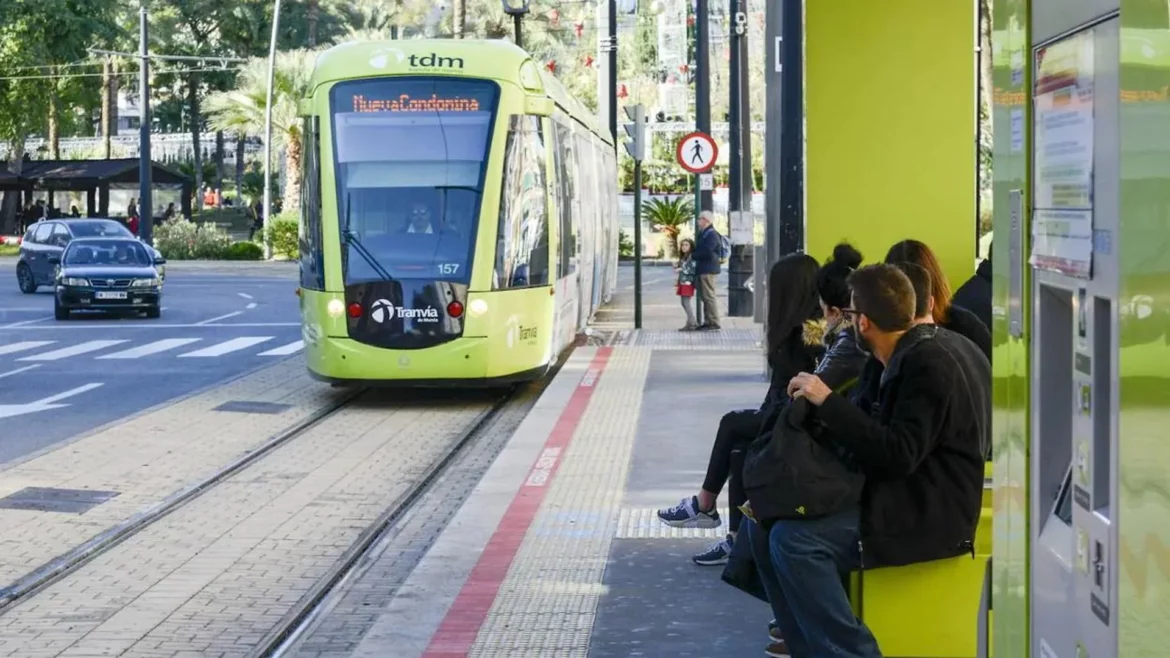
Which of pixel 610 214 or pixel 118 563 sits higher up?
pixel 610 214

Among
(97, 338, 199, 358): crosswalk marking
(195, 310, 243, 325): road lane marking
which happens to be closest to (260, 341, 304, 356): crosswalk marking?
(97, 338, 199, 358): crosswalk marking

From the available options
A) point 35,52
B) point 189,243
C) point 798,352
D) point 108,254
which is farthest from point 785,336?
point 35,52

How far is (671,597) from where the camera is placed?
774 cm

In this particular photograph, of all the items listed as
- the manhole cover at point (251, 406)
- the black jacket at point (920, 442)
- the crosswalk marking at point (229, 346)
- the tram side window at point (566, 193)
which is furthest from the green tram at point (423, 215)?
the black jacket at point (920, 442)

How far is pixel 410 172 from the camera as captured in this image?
1612cm

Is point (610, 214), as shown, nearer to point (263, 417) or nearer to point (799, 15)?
point (263, 417)

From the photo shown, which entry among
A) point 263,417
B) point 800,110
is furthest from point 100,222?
point 800,110

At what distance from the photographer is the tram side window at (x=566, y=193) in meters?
18.3

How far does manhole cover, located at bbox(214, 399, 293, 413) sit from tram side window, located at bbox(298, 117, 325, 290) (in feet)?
3.87

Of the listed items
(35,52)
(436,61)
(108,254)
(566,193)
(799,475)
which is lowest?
(799,475)

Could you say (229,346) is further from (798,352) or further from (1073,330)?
(1073,330)

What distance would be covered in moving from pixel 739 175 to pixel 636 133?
2.22m

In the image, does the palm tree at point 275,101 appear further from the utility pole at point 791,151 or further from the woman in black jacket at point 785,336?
the woman in black jacket at point 785,336

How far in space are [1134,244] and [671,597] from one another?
5619mm
